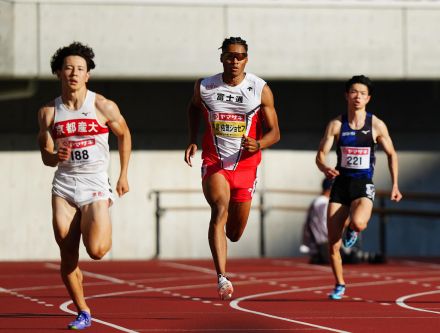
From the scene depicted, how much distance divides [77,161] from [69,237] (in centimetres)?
62

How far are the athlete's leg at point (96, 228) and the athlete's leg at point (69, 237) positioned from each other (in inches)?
4.3

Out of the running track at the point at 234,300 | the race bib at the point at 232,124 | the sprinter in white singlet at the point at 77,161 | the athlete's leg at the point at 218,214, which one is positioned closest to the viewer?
the sprinter in white singlet at the point at 77,161

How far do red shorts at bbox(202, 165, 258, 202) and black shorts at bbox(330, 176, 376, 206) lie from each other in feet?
6.54

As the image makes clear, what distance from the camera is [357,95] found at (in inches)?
591

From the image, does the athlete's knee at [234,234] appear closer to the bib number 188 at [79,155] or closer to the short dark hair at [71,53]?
the bib number 188 at [79,155]

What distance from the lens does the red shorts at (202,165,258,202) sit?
13.2 metres

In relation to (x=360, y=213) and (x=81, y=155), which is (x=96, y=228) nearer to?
(x=81, y=155)

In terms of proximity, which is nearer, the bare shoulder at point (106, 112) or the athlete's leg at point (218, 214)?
the bare shoulder at point (106, 112)

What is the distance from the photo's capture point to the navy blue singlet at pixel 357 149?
15.1 metres

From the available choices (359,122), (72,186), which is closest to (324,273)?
(359,122)

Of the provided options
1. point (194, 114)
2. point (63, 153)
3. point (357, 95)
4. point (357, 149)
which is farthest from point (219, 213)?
point (357, 95)

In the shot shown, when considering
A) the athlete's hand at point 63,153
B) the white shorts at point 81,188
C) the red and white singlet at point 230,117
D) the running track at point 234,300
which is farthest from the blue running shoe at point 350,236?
the athlete's hand at point 63,153

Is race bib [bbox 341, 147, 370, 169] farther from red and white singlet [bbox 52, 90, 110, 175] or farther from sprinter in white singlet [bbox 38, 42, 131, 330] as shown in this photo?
red and white singlet [bbox 52, 90, 110, 175]

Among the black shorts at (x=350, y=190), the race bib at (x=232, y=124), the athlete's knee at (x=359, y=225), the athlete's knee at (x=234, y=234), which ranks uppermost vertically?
the race bib at (x=232, y=124)
